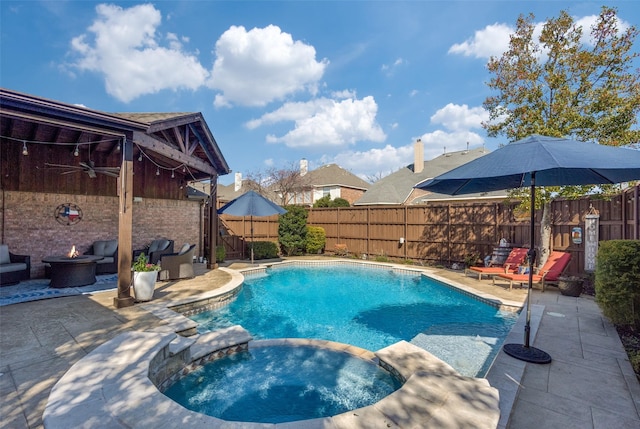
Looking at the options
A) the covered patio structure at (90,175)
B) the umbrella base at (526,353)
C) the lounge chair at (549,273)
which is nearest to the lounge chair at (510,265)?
the lounge chair at (549,273)

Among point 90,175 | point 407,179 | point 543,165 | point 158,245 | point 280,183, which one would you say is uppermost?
point 280,183

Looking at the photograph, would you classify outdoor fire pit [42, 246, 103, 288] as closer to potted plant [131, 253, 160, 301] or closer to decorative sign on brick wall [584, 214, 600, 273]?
potted plant [131, 253, 160, 301]

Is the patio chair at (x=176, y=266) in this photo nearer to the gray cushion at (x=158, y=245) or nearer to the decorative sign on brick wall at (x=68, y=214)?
the gray cushion at (x=158, y=245)

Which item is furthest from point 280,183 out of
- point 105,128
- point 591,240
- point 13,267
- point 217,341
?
point 217,341

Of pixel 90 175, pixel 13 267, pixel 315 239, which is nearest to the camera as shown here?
pixel 13 267

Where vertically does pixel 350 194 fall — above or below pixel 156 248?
above

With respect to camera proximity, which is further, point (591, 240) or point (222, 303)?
point (591, 240)

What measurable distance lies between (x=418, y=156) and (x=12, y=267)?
906 inches

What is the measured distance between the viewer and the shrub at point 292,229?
1489 centimetres

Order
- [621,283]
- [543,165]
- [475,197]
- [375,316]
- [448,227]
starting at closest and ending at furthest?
[543,165]
[621,283]
[375,316]
[448,227]
[475,197]

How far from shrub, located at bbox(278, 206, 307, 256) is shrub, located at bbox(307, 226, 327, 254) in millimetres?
314

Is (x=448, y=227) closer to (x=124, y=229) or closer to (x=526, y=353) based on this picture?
(x=526, y=353)

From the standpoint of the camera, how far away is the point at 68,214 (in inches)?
352

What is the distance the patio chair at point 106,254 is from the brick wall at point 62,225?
340 millimetres
